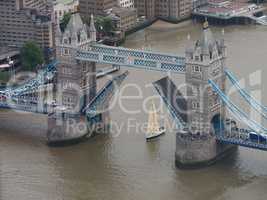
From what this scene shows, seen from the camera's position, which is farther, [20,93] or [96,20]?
[96,20]

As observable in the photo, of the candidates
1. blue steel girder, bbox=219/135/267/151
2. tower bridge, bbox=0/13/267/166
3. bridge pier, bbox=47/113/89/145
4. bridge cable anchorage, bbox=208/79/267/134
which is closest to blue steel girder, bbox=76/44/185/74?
tower bridge, bbox=0/13/267/166

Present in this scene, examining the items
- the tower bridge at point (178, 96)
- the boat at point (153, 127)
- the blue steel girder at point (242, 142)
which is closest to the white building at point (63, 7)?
the tower bridge at point (178, 96)

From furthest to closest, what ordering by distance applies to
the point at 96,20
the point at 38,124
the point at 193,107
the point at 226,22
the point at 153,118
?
the point at 226,22
the point at 96,20
the point at 38,124
the point at 153,118
the point at 193,107

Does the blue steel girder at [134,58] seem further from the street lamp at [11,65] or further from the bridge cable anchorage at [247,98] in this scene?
the street lamp at [11,65]

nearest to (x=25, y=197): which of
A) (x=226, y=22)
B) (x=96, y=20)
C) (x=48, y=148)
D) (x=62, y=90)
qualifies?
(x=48, y=148)

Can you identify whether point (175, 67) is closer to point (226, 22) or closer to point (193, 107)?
point (193, 107)

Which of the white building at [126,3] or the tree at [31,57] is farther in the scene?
the white building at [126,3]

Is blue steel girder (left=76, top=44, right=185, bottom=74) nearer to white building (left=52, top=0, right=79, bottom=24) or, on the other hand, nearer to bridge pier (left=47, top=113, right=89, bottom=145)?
bridge pier (left=47, top=113, right=89, bottom=145)
